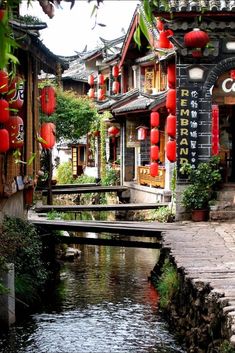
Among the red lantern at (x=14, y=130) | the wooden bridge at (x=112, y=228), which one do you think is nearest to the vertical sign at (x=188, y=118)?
the wooden bridge at (x=112, y=228)

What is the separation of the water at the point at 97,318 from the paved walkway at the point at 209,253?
1.21 m

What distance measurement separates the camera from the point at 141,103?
27016mm

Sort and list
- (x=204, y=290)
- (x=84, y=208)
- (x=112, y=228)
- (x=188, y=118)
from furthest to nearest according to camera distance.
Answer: (x=84, y=208) < (x=188, y=118) < (x=112, y=228) < (x=204, y=290)

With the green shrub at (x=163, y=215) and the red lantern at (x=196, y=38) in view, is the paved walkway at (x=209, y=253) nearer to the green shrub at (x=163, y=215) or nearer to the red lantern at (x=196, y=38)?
the green shrub at (x=163, y=215)

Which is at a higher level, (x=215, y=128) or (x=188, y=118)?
(x=188, y=118)

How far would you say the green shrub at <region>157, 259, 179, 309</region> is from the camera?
11.4 m

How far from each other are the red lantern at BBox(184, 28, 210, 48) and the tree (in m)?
20.0

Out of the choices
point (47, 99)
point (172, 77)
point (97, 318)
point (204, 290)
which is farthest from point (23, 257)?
point (172, 77)

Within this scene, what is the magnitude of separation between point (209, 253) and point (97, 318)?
91.2 inches

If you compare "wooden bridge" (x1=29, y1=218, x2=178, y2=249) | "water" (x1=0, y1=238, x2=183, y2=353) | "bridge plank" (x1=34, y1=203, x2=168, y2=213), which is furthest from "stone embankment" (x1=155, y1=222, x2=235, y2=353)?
"bridge plank" (x1=34, y1=203, x2=168, y2=213)

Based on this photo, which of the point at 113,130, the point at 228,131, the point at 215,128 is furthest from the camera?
the point at 113,130

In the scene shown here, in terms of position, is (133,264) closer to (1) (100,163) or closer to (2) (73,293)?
(2) (73,293)

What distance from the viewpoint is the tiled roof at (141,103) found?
915 inches

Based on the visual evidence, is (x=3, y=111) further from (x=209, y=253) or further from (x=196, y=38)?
(x=196, y=38)
